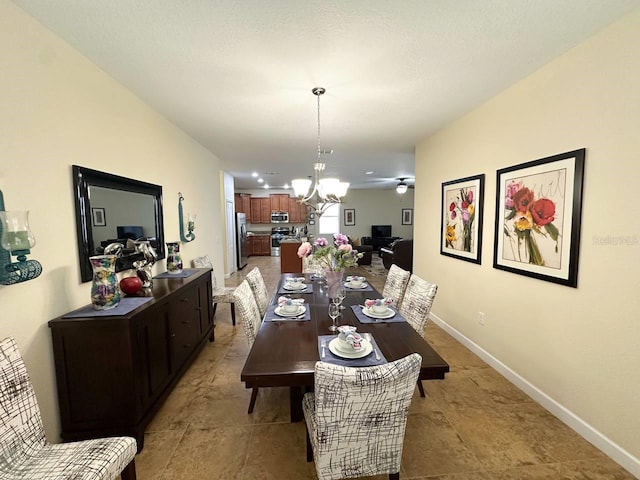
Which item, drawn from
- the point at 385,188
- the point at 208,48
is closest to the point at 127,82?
the point at 208,48

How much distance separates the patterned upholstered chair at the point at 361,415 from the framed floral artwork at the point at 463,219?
2.16 m

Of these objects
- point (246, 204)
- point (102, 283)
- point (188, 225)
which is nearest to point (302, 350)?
point (102, 283)

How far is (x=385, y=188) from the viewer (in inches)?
383

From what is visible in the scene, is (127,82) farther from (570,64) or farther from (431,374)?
(570,64)

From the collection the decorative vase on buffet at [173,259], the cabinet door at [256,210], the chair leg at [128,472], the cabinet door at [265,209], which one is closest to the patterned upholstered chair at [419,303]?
the chair leg at [128,472]

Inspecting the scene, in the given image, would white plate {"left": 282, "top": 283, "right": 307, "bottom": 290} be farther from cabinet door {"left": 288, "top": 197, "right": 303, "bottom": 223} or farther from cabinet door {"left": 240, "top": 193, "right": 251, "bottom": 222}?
cabinet door {"left": 240, "top": 193, "right": 251, "bottom": 222}

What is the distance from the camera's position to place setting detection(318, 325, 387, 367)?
1.38 meters

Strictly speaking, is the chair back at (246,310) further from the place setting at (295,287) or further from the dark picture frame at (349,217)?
the dark picture frame at (349,217)

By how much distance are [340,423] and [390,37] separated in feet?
6.85

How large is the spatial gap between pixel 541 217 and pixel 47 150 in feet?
10.9

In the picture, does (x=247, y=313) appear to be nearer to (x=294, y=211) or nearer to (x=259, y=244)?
(x=259, y=244)

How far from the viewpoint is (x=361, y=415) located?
111cm

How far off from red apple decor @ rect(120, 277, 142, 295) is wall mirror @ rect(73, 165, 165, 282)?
200 mm

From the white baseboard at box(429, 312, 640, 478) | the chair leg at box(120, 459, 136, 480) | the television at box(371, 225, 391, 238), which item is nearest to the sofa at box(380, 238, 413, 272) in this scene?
the white baseboard at box(429, 312, 640, 478)
